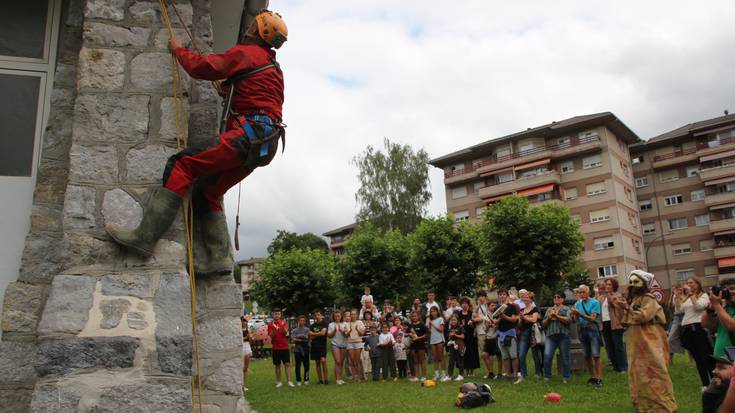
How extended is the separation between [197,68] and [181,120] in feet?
1.44

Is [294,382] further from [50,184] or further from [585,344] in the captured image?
[50,184]

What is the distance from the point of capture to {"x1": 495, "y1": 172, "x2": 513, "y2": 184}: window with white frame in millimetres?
51156

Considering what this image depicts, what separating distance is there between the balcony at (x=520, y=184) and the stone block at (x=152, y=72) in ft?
155

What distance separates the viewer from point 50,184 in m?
4.28

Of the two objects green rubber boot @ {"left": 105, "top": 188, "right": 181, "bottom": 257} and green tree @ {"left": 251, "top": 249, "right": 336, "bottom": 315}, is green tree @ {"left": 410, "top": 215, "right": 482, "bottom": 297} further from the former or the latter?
green rubber boot @ {"left": 105, "top": 188, "right": 181, "bottom": 257}

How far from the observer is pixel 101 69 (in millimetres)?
3977

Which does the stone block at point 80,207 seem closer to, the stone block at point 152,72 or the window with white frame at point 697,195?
the stone block at point 152,72

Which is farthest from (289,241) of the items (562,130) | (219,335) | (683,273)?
(219,335)

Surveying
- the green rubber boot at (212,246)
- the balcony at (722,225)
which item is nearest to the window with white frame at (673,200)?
the balcony at (722,225)

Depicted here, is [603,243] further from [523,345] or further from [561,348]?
[561,348]

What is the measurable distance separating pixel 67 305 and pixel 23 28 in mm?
2532

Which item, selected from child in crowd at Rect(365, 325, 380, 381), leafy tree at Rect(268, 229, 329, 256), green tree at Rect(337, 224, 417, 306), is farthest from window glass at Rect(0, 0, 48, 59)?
leafy tree at Rect(268, 229, 329, 256)

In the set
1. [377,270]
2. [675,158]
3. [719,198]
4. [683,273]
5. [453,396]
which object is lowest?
[453,396]

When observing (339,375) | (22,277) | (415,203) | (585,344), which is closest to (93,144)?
(22,277)
